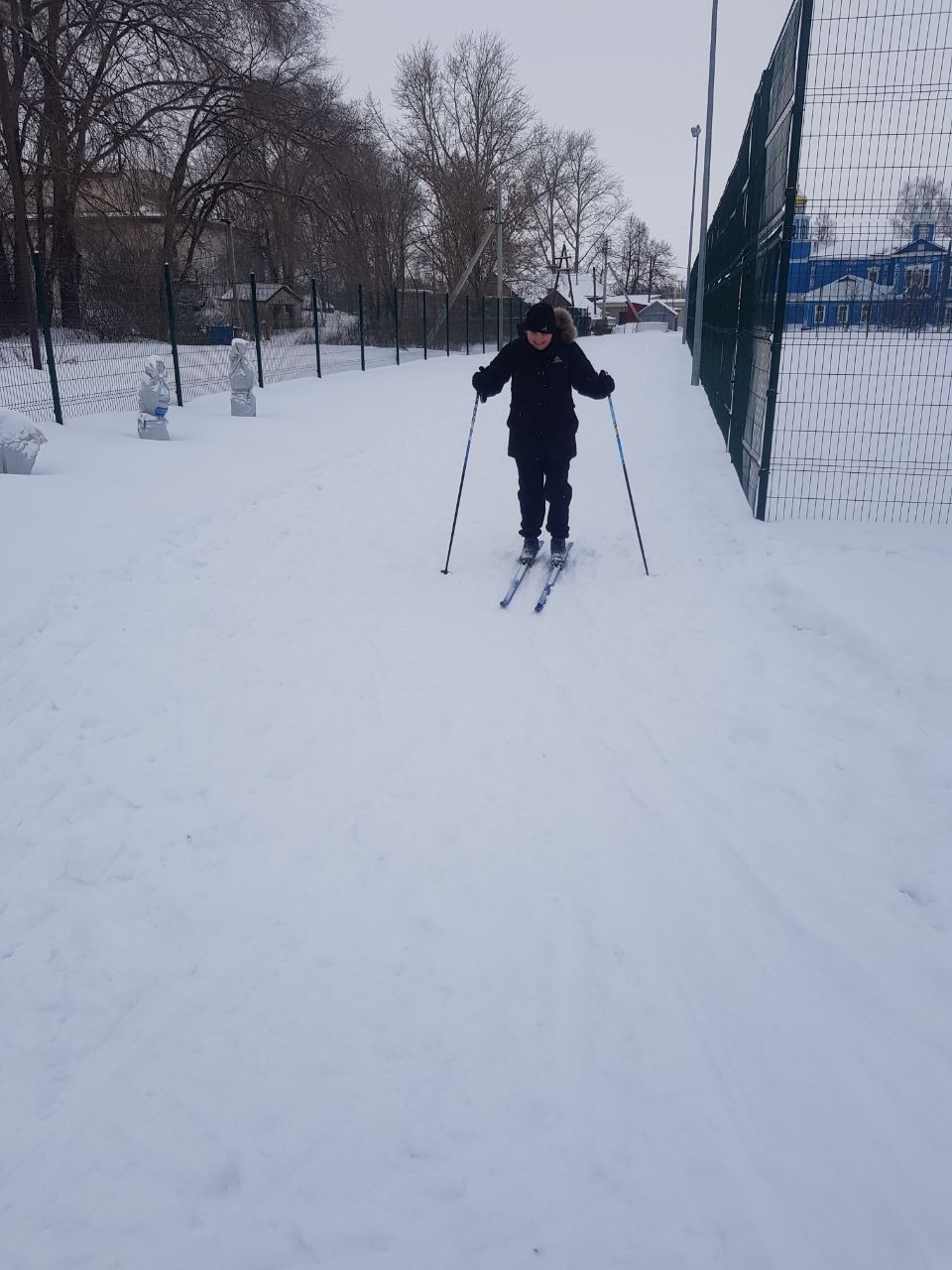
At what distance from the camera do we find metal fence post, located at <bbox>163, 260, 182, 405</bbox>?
12209 millimetres

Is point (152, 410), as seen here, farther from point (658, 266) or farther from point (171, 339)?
point (658, 266)

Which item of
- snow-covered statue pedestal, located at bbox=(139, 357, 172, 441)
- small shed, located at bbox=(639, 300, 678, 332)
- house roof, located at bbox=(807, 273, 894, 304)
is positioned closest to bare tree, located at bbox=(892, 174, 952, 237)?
house roof, located at bbox=(807, 273, 894, 304)

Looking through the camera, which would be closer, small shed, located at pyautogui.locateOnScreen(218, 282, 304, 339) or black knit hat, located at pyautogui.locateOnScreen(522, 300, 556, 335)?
black knit hat, located at pyautogui.locateOnScreen(522, 300, 556, 335)

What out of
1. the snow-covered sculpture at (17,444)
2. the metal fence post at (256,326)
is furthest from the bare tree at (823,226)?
the metal fence post at (256,326)

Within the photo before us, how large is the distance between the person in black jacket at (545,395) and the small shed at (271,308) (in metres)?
10.8

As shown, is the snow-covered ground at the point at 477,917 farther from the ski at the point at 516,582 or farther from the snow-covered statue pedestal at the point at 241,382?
the snow-covered statue pedestal at the point at 241,382

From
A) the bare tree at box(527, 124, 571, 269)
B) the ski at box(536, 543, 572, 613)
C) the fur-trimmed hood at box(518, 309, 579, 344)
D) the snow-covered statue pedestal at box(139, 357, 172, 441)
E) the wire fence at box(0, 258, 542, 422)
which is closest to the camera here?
the ski at box(536, 543, 572, 613)

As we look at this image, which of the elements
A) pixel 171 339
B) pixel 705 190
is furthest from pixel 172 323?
pixel 705 190

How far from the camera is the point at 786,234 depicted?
614 cm

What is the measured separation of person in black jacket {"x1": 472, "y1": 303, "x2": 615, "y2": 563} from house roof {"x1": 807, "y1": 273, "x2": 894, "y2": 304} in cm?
189

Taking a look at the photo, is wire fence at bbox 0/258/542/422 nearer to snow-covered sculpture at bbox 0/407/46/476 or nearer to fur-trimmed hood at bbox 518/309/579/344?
snow-covered sculpture at bbox 0/407/46/476

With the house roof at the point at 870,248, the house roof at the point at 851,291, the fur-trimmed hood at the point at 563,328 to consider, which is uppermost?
the house roof at the point at 870,248

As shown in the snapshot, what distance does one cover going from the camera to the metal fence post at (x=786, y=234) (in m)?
5.82

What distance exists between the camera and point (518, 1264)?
1.92 m
